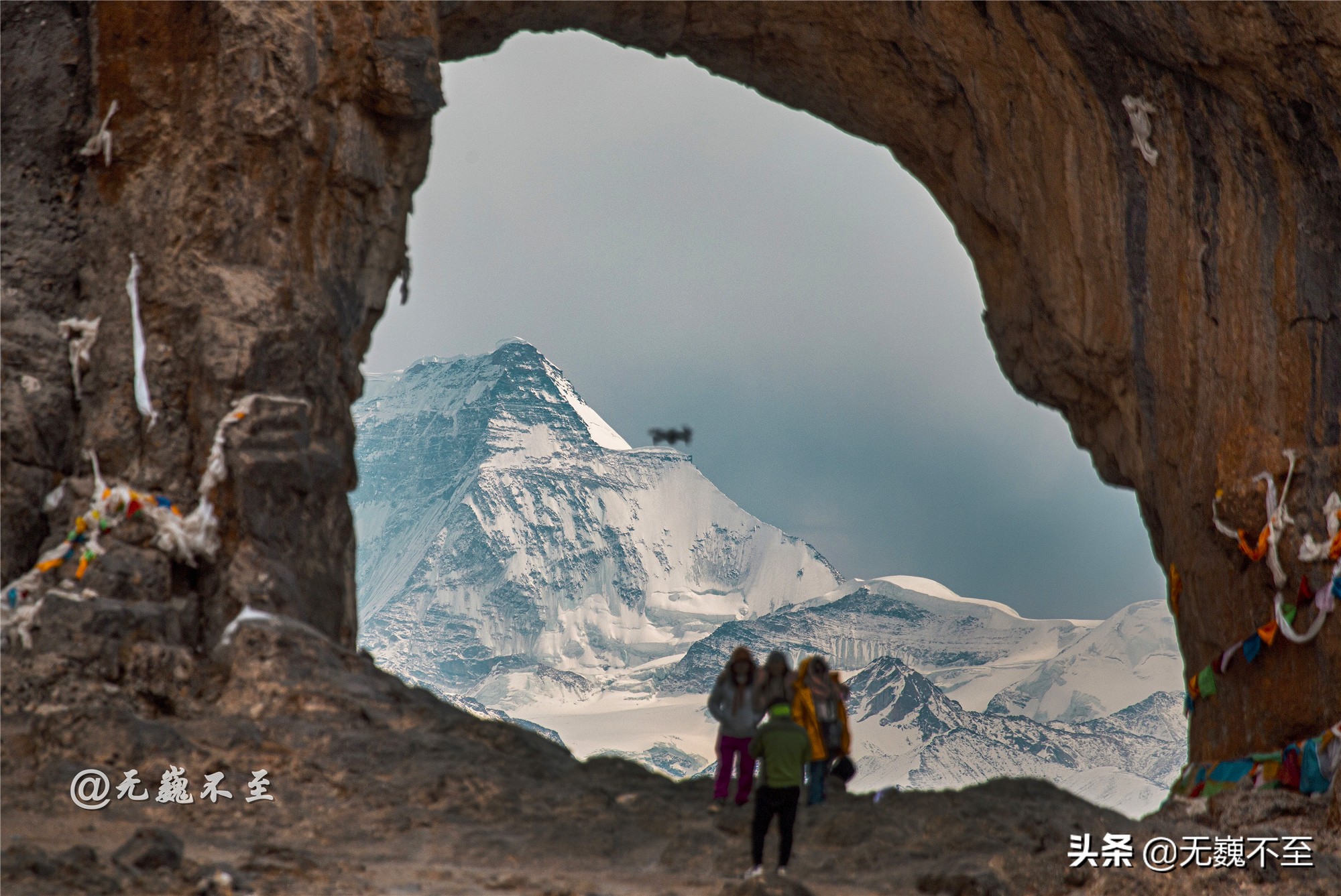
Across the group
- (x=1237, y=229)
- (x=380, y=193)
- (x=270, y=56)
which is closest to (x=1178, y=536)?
(x=1237, y=229)

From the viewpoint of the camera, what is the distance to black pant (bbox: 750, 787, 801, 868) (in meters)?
9.30

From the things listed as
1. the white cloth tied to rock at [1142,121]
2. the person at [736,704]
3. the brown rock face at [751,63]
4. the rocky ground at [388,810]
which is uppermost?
the white cloth tied to rock at [1142,121]

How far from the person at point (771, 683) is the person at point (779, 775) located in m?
1.37

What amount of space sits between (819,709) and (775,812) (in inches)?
114

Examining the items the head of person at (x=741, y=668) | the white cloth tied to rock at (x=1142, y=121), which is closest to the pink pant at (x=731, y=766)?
the head of person at (x=741, y=668)

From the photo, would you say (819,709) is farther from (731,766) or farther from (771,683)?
(771,683)

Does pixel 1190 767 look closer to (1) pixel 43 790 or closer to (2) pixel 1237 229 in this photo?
(2) pixel 1237 229

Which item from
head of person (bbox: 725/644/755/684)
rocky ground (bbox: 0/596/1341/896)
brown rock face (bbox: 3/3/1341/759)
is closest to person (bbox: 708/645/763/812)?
head of person (bbox: 725/644/755/684)

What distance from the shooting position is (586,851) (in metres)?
10.6

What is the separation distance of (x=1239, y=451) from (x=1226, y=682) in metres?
2.95

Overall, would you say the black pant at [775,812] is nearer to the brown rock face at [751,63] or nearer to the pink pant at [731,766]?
the pink pant at [731,766]

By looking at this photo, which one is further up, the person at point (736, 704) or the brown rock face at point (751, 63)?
the brown rock face at point (751, 63)

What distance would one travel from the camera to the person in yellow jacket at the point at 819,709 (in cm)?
1221

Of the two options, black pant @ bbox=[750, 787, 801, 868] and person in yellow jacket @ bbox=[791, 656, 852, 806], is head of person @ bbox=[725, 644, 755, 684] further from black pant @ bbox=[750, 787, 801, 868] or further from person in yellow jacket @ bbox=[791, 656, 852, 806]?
black pant @ bbox=[750, 787, 801, 868]
